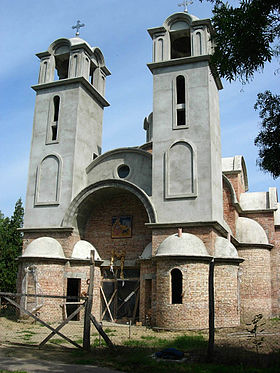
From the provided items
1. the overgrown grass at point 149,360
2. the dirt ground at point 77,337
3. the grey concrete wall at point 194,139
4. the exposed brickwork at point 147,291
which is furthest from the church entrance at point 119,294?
the overgrown grass at point 149,360

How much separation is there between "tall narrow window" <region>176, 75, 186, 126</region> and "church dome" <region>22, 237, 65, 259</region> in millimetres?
8557

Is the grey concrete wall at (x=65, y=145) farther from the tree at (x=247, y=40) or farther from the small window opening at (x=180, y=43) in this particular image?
the tree at (x=247, y=40)

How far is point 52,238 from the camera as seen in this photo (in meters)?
20.9

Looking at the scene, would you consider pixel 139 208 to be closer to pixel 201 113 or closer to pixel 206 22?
pixel 201 113

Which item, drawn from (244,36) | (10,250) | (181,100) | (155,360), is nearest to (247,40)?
(244,36)

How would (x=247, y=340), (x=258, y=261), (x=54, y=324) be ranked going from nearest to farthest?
(x=247, y=340) < (x=54, y=324) < (x=258, y=261)

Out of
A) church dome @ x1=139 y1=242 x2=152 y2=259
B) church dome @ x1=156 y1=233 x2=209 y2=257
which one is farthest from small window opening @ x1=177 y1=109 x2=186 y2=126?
church dome @ x1=139 y1=242 x2=152 y2=259

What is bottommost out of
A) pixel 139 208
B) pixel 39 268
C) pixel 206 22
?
pixel 39 268

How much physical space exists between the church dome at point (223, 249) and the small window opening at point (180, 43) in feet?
35.2

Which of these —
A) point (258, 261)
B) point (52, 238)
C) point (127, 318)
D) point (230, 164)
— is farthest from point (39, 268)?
point (230, 164)

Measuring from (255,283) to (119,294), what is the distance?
7.43 m

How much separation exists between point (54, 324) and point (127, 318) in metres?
3.52

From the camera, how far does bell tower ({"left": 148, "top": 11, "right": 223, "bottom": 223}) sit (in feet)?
63.9

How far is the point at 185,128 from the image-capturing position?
20500 millimetres
